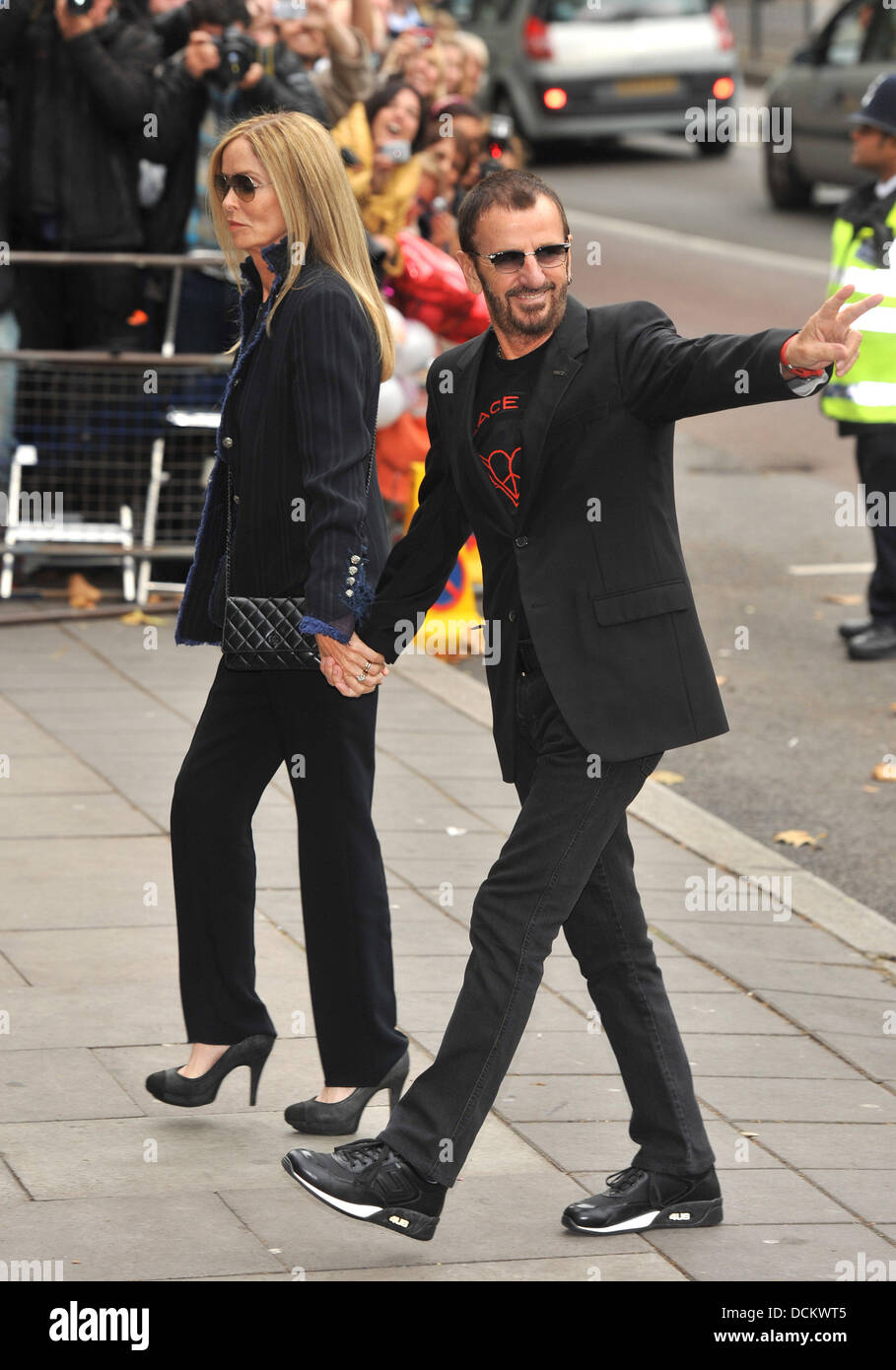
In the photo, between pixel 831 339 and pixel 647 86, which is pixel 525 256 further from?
pixel 647 86

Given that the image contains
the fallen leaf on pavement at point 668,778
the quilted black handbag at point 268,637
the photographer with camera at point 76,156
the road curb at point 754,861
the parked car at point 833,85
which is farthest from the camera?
the parked car at point 833,85

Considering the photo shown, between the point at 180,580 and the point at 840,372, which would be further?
the point at 180,580

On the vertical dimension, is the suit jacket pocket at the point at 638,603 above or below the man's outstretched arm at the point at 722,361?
below

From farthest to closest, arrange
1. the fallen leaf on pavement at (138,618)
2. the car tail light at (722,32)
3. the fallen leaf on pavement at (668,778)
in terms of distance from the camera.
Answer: the car tail light at (722,32) → the fallen leaf on pavement at (138,618) → the fallen leaf on pavement at (668,778)

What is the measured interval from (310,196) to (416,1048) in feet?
6.01

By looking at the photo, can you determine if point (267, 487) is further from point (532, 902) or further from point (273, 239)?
point (532, 902)

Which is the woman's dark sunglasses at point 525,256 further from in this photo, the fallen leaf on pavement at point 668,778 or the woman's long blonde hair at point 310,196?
the fallen leaf on pavement at point 668,778

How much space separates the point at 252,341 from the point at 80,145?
15.2 ft

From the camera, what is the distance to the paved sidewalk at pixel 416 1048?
3.96 metres

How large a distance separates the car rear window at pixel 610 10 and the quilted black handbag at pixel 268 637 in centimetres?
1949

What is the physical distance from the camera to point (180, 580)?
9.25 m

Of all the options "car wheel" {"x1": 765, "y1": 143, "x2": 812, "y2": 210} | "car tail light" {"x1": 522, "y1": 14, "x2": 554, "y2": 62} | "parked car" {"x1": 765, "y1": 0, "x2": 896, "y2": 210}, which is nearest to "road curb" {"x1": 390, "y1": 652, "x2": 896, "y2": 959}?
"parked car" {"x1": 765, "y1": 0, "x2": 896, "y2": 210}

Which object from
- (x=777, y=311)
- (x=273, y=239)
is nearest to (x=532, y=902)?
(x=273, y=239)

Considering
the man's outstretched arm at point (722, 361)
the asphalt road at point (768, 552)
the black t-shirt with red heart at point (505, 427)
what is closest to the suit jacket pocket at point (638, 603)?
the black t-shirt with red heart at point (505, 427)
